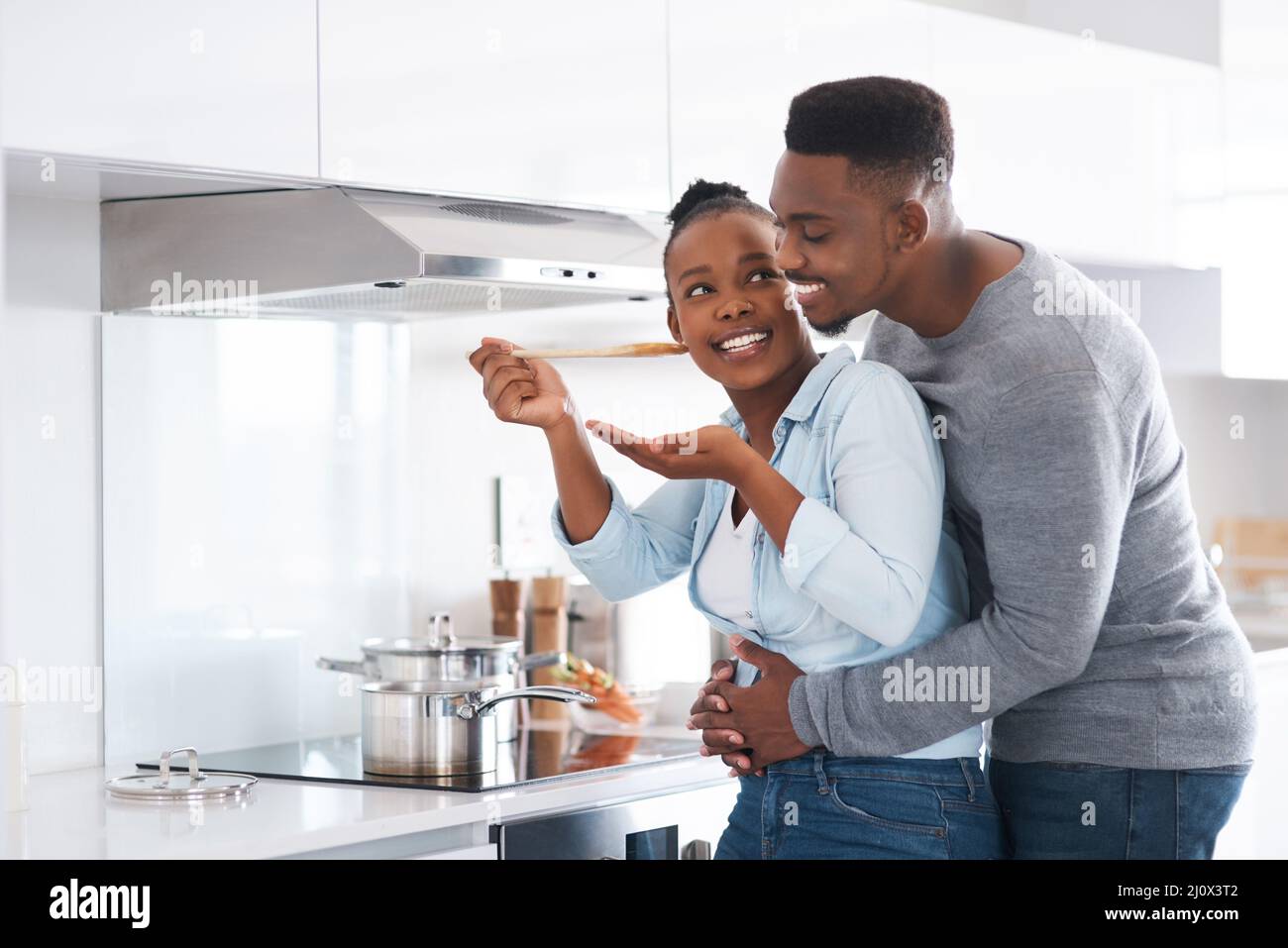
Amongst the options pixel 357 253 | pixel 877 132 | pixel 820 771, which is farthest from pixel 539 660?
pixel 877 132

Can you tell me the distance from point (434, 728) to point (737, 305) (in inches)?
28.0

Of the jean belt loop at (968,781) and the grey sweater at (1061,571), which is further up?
the grey sweater at (1061,571)

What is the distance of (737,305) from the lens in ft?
5.04

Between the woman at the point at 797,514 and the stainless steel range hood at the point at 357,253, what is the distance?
23cm

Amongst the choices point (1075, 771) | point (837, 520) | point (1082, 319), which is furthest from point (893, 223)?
point (1075, 771)

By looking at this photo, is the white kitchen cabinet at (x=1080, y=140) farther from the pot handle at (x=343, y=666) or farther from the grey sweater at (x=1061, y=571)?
the pot handle at (x=343, y=666)

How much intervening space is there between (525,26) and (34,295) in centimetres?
74

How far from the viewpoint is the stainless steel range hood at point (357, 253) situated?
1.85 metres

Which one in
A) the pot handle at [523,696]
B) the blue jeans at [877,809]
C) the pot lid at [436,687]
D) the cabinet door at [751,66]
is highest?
the cabinet door at [751,66]

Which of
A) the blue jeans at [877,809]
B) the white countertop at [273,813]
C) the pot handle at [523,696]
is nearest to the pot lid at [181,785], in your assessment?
the white countertop at [273,813]

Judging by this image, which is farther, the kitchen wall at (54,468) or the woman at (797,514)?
the kitchen wall at (54,468)
